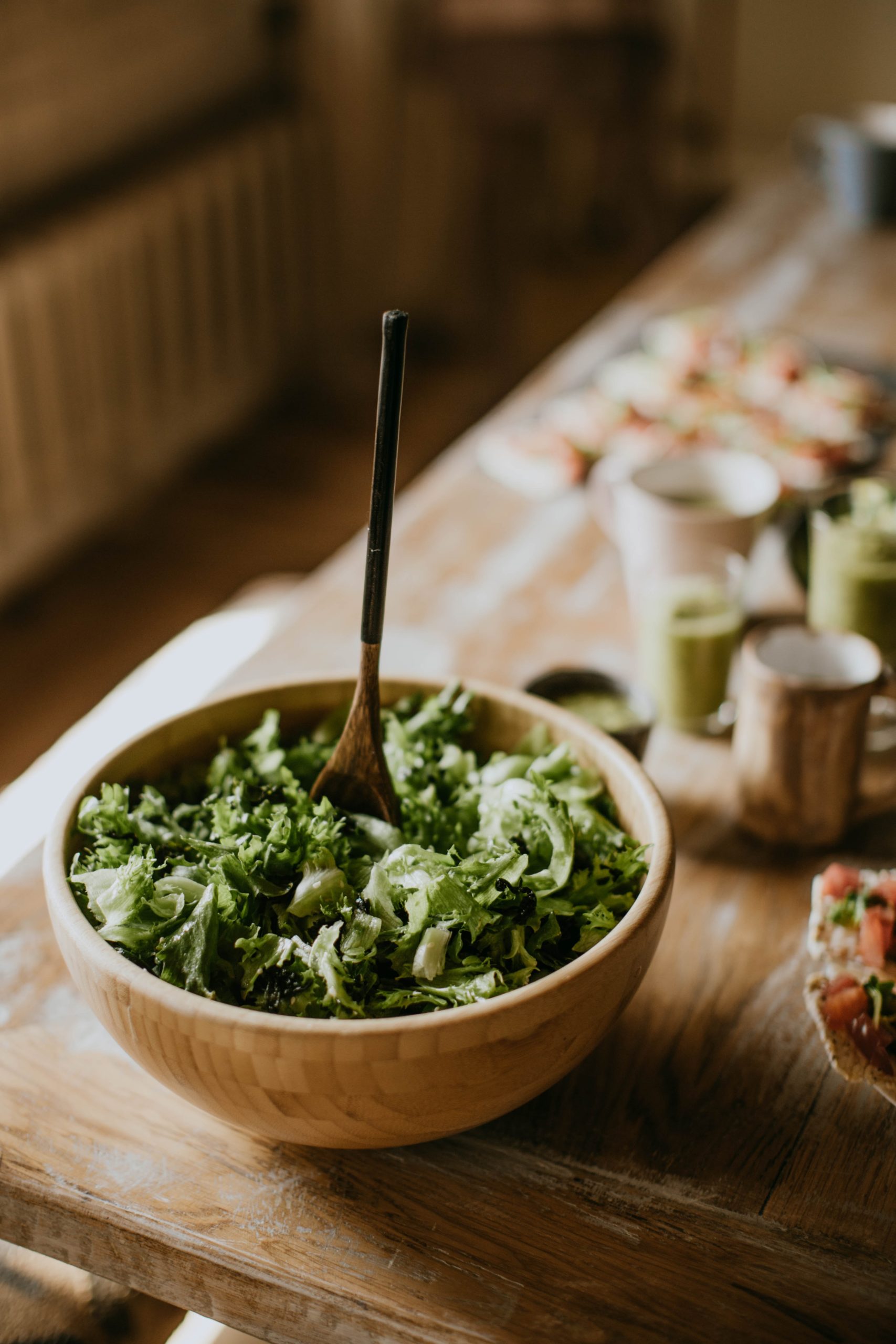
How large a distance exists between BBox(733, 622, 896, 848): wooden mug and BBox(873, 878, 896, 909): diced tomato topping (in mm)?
104

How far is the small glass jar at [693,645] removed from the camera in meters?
1.13

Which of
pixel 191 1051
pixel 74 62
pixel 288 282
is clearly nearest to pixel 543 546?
pixel 191 1051

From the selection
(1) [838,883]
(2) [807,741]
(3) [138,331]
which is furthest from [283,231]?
(1) [838,883]

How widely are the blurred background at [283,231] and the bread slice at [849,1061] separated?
4.36 ft

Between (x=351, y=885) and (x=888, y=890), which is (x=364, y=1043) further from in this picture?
(x=888, y=890)

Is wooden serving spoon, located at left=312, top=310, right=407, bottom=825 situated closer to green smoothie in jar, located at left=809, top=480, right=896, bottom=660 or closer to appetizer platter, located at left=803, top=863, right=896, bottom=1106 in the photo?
appetizer platter, located at left=803, top=863, right=896, bottom=1106

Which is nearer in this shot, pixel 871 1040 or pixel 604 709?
pixel 871 1040

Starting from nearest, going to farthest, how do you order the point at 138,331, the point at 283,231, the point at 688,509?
the point at 688,509 → the point at 138,331 → the point at 283,231

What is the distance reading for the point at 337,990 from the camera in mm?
661

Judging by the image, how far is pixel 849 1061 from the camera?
78 centimetres

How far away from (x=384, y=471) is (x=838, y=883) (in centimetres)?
44

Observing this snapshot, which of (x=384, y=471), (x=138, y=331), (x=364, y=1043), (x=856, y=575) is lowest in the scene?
(x=138, y=331)

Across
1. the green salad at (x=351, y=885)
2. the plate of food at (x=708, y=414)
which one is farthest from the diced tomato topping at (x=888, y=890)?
the plate of food at (x=708, y=414)

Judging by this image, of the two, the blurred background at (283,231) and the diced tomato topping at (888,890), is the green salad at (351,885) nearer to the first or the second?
the diced tomato topping at (888,890)
